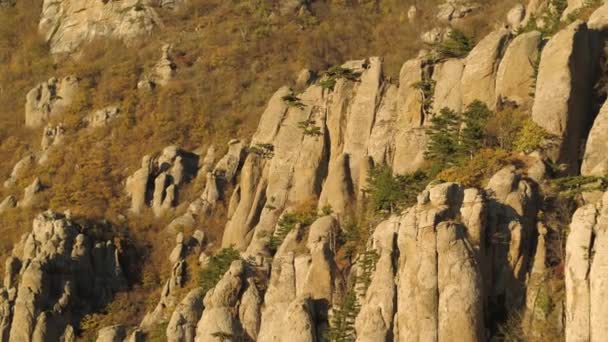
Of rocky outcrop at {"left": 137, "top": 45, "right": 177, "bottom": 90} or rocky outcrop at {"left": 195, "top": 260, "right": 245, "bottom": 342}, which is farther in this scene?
rocky outcrop at {"left": 137, "top": 45, "right": 177, "bottom": 90}

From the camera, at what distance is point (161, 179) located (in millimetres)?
77000

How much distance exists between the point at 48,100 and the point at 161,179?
22405mm

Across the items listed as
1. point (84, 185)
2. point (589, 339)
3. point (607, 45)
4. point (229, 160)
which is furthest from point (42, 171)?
point (589, 339)

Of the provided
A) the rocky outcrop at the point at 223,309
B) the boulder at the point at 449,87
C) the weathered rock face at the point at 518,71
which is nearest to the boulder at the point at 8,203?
the rocky outcrop at the point at 223,309

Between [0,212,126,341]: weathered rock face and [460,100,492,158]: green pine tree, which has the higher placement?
[460,100,492,158]: green pine tree

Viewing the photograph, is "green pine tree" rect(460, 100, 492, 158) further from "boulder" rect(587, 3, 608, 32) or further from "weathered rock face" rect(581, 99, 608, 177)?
"boulder" rect(587, 3, 608, 32)

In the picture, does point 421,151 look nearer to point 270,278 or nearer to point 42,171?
point 270,278

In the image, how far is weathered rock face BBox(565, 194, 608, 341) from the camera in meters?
40.3

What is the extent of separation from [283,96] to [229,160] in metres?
8.13

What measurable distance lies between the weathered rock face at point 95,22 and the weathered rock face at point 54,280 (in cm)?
3581

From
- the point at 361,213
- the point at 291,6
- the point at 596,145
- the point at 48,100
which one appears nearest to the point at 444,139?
the point at 361,213

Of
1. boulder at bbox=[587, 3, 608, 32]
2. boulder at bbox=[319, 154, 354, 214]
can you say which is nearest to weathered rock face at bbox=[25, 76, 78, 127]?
boulder at bbox=[319, 154, 354, 214]

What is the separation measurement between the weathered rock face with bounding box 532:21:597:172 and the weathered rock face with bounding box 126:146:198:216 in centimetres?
2961

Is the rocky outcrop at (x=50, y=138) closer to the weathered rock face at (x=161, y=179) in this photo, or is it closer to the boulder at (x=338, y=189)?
the weathered rock face at (x=161, y=179)
